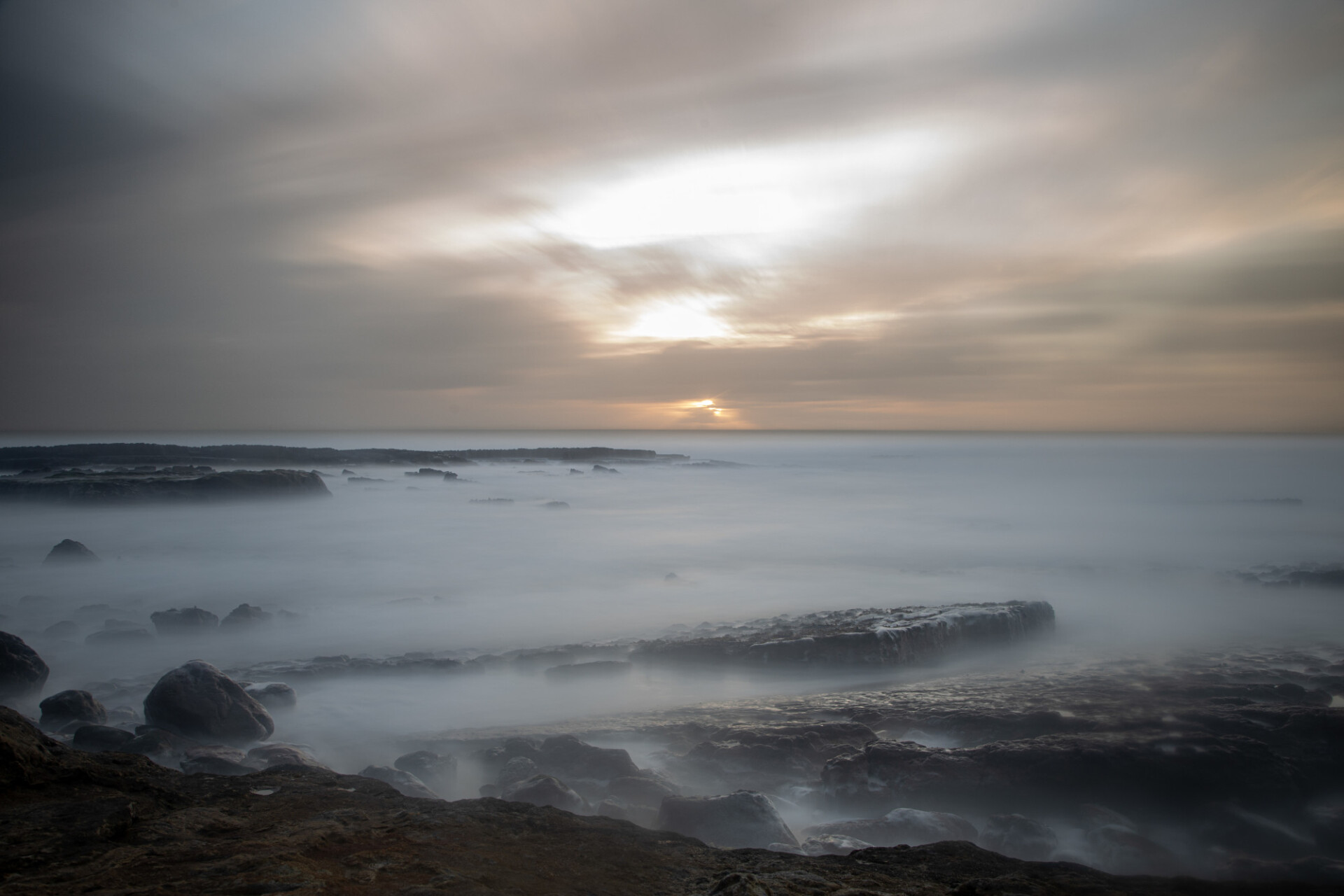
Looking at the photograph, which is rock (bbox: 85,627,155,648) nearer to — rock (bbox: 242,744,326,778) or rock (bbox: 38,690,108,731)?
rock (bbox: 38,690,108,731)

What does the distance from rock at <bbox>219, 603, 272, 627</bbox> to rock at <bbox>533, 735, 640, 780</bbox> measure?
11.6 m

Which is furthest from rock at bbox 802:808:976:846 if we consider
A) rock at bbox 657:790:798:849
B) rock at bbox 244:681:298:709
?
rock at bbox 244:681:298:709

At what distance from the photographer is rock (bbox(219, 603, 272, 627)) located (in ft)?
52.9

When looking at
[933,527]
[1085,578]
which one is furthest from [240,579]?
[933,527]

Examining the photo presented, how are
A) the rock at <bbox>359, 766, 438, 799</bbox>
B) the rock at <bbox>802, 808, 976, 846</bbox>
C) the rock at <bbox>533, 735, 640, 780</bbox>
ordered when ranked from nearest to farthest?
the rock at <bbox>802, 808, 976, 846</bbox> → the rock at <bbox>359, 766, 438, 799</bbox> → the rock at <bbox>533, 735, 640, 780</bbox>

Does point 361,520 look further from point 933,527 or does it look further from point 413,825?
point 413,825

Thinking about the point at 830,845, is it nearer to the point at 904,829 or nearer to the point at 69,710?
the point at 904,829

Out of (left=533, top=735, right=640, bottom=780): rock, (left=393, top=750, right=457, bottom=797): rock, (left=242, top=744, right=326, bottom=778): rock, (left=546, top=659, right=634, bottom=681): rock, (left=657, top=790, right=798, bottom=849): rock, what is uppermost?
(left=657, top=790, right=798, bottom=849): rock

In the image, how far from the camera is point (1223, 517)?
38031 mm

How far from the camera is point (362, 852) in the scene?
4195 mm

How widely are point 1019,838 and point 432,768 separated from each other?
6752mm

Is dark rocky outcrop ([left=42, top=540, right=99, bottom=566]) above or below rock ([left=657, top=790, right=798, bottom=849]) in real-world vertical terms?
below

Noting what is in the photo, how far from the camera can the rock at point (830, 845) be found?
20.7 feet

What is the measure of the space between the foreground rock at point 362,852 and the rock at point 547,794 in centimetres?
170
